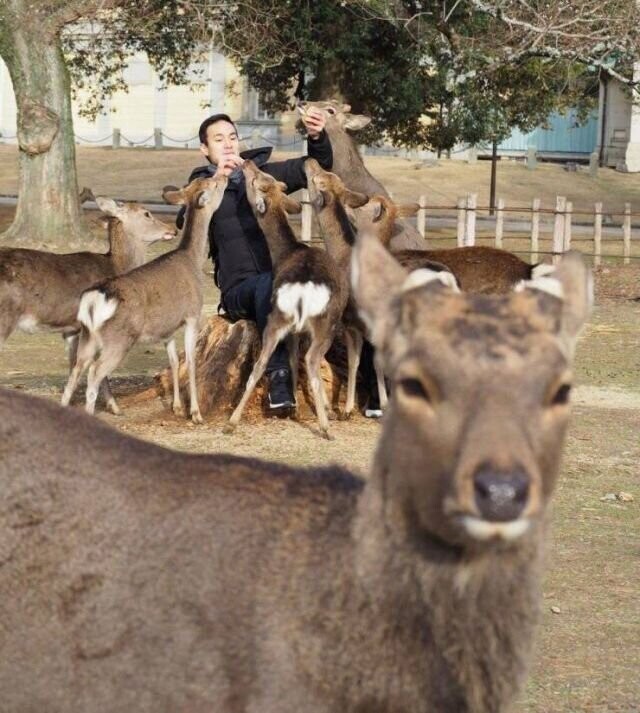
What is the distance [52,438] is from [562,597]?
150 inches

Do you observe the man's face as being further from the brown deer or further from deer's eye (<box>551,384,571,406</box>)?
deer's eye (<box>551,384,571,406</box>)

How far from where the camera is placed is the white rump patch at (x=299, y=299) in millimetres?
11250

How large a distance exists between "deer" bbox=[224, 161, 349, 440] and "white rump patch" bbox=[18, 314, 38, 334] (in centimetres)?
234

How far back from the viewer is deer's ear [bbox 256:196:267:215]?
12.0m

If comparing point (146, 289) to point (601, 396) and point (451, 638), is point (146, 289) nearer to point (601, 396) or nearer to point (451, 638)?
point (601, 396)

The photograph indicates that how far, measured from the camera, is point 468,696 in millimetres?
3400

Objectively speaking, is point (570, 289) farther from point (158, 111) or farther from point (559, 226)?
point (158, 111)

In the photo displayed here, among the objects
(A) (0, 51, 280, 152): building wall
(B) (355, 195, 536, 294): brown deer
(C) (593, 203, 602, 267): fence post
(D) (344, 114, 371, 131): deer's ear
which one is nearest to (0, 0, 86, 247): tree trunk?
(D) (344, 114, 371, 131): deer's ear

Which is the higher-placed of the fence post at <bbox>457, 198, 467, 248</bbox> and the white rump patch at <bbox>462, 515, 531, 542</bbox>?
the white rump patch at <bbox>462, 515, 531, 542</bbox>

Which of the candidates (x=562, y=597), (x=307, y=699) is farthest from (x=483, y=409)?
(x=562, y=597)

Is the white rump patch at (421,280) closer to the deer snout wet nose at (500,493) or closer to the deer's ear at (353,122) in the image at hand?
the deer snout wet nose at (500,493)

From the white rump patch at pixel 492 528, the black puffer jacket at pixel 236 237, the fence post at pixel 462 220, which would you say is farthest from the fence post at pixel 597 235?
the white rump patch at pixel 492 528

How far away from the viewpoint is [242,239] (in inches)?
492

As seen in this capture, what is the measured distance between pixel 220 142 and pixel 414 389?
9041mm
